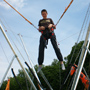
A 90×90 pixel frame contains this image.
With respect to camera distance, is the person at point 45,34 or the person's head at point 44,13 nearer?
the person at point 45,34

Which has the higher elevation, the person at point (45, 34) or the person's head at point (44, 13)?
the person's head at point (44, 13)

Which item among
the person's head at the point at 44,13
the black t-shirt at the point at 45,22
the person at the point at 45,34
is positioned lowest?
the person at the point at 45,34

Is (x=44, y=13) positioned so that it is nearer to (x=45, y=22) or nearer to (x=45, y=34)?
(x=45, y=22)

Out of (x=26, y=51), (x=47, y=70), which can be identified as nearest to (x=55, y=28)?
(x=26, y=51)

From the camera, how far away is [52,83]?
71.2ft

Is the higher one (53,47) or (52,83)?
(52,83)

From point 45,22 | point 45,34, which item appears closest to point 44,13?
point 45,22

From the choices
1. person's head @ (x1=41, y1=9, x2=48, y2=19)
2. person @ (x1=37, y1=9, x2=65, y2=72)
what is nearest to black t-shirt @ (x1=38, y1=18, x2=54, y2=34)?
person @ (x1=37, y1=9, x2=65, y2=72)

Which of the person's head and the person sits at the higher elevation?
the person's head

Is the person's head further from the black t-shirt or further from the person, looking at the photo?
the black t-shirt

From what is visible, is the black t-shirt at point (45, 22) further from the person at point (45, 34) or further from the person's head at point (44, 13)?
the person's head at point (44, 13)

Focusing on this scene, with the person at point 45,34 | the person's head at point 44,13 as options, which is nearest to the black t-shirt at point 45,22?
the person at point 45,34

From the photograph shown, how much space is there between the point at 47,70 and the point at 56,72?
2183mm

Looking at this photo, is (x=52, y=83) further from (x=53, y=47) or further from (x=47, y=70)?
(x=53, y=47)
